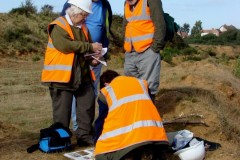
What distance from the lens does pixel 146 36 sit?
6.19 metres

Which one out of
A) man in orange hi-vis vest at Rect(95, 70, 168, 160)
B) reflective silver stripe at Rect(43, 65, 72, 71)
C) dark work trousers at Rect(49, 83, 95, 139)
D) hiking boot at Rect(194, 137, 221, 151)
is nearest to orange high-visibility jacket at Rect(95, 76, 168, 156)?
man in orange hi-vis vest at Rect(95, 70, 168, 160)

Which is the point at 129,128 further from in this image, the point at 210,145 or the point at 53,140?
the point at 210,145

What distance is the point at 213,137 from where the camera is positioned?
6.54m

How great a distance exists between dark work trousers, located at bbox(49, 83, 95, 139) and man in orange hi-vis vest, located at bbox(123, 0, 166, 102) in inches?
32.3

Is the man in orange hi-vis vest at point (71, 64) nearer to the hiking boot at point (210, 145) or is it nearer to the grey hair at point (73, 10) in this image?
the grey hair at point (73, 10)

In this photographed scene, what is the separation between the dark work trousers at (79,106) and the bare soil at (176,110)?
48cm

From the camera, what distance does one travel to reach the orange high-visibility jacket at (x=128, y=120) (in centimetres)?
464

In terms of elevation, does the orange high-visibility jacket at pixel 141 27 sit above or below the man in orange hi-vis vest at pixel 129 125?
above

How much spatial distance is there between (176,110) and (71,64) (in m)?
2.58

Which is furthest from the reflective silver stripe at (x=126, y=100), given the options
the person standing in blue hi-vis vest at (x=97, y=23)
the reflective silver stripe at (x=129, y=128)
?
the person standing in blue hi-vis vest at (x=97, y=23)

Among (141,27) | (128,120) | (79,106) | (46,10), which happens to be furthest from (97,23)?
(46,10)

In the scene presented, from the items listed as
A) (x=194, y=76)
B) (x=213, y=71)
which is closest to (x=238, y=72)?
(x=213, y=71)

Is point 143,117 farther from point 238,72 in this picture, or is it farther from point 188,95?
point 238,72

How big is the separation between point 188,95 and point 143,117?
362 centimetres
